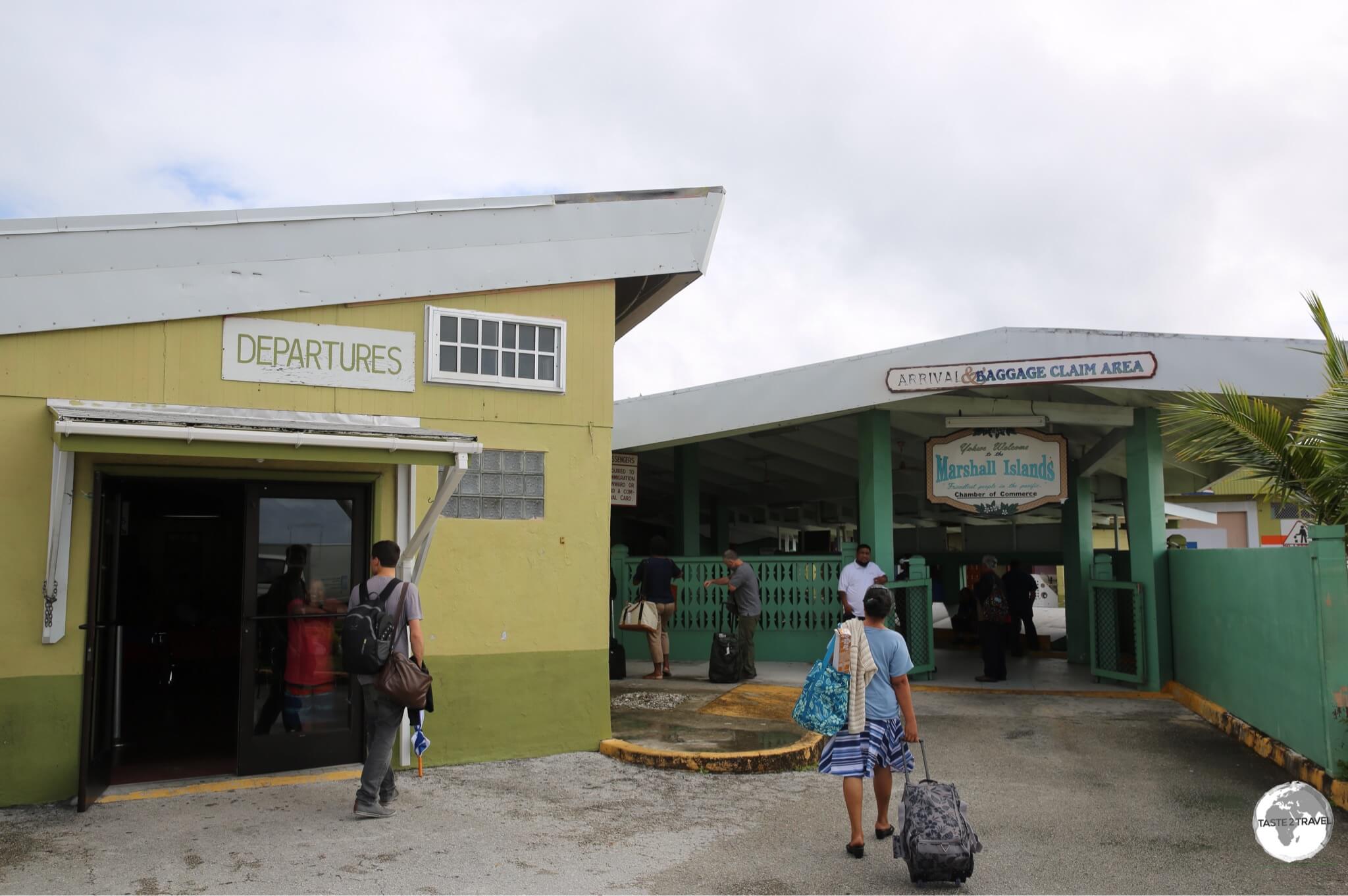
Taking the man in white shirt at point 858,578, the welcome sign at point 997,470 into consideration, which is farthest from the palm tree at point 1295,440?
the man in white shirt at point 858,578

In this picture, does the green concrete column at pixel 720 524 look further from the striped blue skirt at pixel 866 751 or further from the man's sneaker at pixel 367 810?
the striped blue skirt at pixel 866 751

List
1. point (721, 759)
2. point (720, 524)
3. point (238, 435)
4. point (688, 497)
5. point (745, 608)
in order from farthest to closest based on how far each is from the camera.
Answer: point (720, 524), point (688, 497), point (745, 608), point (721, 759), point (238, 435)

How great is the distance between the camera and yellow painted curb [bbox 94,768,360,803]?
7.29 meters

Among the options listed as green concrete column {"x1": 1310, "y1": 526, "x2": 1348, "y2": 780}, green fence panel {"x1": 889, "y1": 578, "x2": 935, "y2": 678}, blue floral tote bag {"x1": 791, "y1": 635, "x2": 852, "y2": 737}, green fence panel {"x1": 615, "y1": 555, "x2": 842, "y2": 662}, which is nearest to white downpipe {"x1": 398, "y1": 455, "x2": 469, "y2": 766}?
blue floral tote bag {"x1": 791, "y1": 635, "x2": 852, "y2": 737}

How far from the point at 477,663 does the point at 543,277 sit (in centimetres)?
318

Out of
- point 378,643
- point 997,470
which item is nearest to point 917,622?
point 997,470

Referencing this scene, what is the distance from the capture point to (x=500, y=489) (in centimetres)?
872

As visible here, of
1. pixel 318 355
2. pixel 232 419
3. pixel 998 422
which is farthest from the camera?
pixel 998 422

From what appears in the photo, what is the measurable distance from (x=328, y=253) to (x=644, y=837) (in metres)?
4.80

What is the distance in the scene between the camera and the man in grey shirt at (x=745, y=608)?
13266 mm

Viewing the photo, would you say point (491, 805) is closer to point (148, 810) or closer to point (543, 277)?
point (148, 810)

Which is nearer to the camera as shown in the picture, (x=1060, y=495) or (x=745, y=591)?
(x=1060, y=495)

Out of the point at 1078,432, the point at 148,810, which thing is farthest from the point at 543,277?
the point at 1078,432

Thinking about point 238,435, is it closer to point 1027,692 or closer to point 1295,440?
point 1295,440
